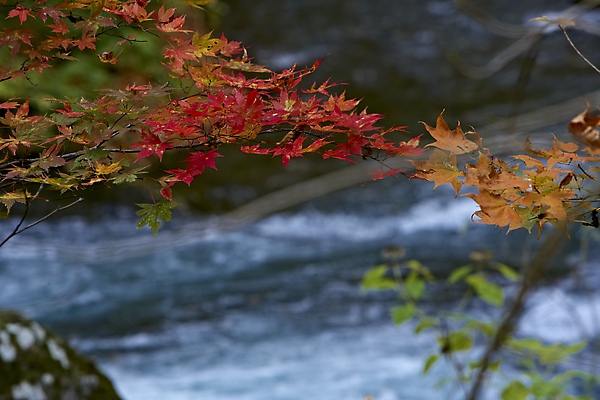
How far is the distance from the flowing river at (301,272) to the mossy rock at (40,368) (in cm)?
66

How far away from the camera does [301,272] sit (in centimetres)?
450

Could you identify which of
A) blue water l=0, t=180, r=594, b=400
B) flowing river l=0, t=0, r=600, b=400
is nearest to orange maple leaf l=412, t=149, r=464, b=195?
flowing river l=0, t=0, r=600, b=400

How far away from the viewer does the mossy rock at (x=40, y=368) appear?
1.73 m

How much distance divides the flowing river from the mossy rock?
662 millimetres

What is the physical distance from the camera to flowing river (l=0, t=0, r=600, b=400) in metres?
3.24

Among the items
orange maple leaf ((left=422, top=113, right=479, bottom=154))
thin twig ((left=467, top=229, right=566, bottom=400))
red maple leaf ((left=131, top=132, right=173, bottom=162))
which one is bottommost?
thin twig ((left=467, top=229, right=566, bottom=400))

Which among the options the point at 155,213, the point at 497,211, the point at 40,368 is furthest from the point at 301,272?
the point at 497,211

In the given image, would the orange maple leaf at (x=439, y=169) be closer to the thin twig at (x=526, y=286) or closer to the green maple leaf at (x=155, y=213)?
the green maple leaf at (x=155, y=213)

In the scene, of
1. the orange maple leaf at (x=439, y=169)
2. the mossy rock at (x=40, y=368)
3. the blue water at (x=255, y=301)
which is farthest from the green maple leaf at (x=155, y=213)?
the blue water at (x=255, y=301)

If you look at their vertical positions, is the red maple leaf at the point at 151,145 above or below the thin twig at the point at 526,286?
above

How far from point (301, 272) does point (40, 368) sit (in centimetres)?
280

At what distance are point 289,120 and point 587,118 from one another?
357mm

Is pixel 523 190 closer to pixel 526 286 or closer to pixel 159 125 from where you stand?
pixel 159 125

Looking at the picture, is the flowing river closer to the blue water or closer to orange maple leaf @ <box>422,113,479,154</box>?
the blue water
